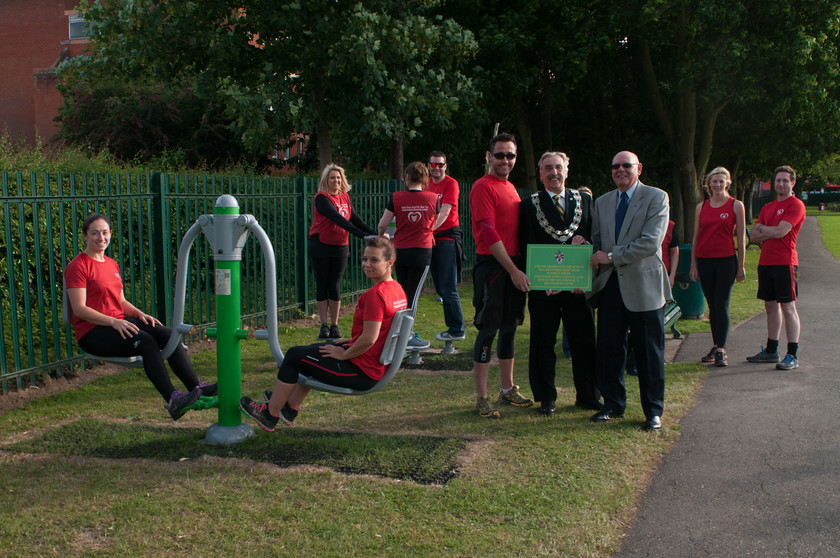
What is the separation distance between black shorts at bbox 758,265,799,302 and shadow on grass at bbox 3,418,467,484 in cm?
418

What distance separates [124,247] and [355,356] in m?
4.94

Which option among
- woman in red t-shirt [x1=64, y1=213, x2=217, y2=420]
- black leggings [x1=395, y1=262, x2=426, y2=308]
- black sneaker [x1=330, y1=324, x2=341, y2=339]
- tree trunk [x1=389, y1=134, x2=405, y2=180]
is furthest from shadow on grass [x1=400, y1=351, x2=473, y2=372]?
tree trunk [x1=389, y1=134, x2=405, y2=180]

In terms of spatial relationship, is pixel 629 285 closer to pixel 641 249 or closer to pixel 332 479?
pixel 641 249

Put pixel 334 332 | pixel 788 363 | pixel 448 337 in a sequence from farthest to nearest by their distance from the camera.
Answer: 1. pixel 334 332
2. pixel 448 337
3. pixel 788 363

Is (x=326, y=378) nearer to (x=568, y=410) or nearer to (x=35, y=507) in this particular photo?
(x=35, y=507)

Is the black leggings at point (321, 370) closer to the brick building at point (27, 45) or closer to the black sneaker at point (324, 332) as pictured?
the black sneaker at point (324, 332)

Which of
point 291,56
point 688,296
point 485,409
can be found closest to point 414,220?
point 485,409

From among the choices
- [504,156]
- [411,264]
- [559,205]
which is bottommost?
[411,264]

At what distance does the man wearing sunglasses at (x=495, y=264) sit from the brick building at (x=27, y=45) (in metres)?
38.1

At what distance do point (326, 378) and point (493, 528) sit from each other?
1.45 meters

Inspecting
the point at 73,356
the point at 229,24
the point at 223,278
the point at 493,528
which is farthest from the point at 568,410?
the point at 229,24

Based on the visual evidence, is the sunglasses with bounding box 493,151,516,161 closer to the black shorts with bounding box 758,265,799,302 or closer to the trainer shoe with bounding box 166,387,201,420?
the trainer shoe with bounding box 166,387,201,420

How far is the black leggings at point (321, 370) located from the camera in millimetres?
4648

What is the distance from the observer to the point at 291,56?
1412 centimetres
